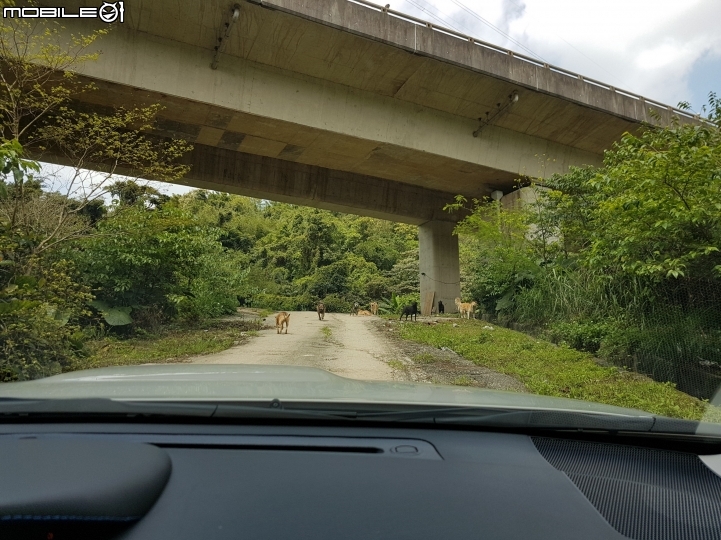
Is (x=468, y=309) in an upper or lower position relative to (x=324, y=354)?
upper

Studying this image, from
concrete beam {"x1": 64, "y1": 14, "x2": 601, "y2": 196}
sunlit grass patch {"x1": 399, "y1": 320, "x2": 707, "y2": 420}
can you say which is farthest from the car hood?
concrete beam {"x1": 64, "y1": 14, "x2": 601, "y2": 196}

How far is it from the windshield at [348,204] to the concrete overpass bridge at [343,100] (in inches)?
2.4

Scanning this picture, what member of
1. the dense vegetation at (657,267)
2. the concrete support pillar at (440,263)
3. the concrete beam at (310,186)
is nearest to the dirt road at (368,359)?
the dense vegetation at (657,267)

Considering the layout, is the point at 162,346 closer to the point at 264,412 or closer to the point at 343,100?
the point at 343,100

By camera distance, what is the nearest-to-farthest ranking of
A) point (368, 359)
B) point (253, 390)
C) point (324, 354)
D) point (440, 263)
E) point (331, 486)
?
1. point (331, 486)
2. point (253, 390)
3. point (368, 359)
4. point (324, 354)
5. point (440, 263)

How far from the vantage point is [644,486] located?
85.7 inches

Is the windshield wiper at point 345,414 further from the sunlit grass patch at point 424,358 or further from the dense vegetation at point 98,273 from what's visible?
the sunlit grass patch at point 424,358

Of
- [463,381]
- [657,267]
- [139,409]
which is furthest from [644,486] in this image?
[657,267]

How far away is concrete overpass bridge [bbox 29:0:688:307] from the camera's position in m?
13.2

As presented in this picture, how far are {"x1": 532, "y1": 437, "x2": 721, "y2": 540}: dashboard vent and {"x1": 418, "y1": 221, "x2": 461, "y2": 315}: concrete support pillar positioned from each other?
21.3 m

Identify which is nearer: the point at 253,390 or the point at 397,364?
the point at 253,390

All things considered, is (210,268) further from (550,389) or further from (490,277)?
(550,389)

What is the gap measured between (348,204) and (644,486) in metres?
19.2

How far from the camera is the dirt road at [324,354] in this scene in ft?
29.5
